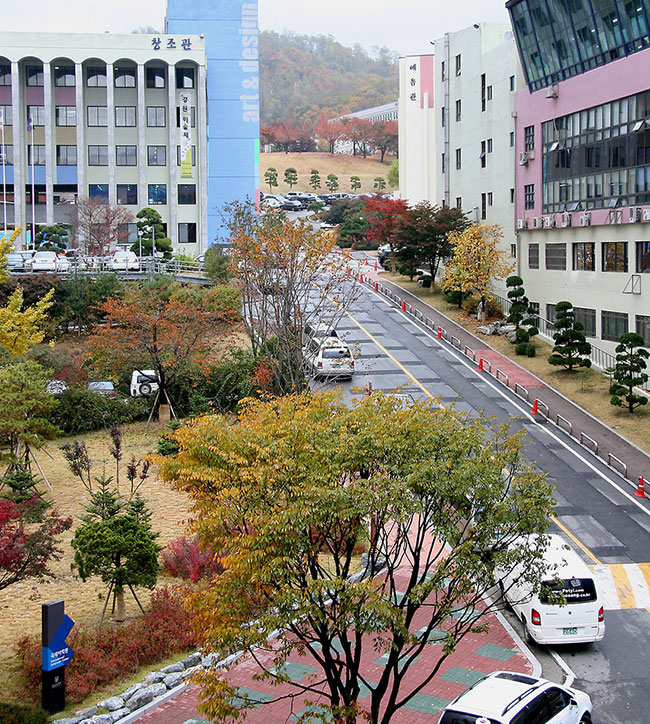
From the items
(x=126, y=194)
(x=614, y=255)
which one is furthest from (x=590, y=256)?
(x=126, y=194)

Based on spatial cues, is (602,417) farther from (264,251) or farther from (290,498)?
(290,498)

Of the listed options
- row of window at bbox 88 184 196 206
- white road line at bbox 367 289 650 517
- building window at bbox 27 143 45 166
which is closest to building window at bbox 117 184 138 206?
row of window at bbox 88 184 196 206

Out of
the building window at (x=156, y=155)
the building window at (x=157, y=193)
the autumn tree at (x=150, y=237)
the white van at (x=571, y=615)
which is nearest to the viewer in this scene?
the white van at (x=571, y=615)

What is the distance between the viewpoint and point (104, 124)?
2940 inches

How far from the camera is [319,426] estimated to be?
42.2ft

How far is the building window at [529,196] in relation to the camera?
51.1 m

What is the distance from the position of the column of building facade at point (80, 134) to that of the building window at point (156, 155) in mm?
5136

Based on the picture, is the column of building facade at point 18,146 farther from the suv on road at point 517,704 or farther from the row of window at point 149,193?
the suv on road at point 517,704

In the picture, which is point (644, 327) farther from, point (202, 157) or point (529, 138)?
point (202, 157)

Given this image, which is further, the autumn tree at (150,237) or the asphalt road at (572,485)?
the autumn tree at (150,237)

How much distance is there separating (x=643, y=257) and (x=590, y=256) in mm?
4967

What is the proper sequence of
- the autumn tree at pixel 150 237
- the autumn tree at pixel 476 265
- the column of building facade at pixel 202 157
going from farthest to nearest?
the column of building facade at pixel 202 157
the autumn tree at pixel 150 237
the autumn tree at pixel 476 265

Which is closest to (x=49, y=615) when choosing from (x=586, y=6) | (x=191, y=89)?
(x=586, y=6)

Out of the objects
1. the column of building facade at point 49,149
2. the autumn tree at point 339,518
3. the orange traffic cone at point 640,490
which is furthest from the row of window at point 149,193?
the autumn tree at point 339,518
